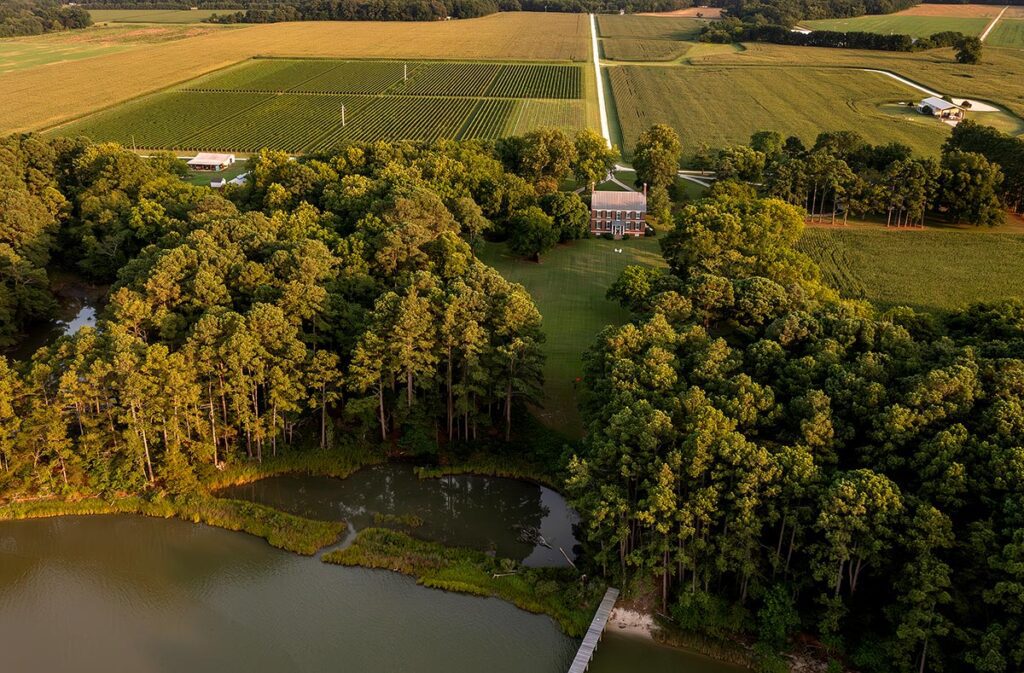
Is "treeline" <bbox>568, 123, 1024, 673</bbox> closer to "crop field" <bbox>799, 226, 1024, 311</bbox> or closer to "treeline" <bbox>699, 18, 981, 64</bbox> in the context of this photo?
"crop field" <bbox>799, 226, 1024, 311</bbox>

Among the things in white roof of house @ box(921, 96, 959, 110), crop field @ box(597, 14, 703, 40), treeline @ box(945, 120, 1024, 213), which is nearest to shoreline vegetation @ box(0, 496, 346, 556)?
treeline @ box(945, 120, 1024, 213)

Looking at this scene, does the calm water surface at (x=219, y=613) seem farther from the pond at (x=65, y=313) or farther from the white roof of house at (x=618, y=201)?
the white roof of house at (x=618, y=201)

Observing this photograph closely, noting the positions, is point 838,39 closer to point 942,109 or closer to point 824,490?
point 942,109

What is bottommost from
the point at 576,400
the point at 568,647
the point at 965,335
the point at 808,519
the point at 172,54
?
the point at 568,647

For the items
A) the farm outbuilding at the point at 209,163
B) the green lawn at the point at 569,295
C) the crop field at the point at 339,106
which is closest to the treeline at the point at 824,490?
the green lawn at the point at 569,295

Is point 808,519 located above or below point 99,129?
below

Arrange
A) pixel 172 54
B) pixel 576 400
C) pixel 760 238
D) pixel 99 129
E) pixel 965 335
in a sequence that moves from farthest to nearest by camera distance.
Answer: pixel 172 54 → pixel 99 129 → pixel 760 238 → pixel 576 400 → pixel 965 335

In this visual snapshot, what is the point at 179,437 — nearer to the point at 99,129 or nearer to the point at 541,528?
the point at 541,528

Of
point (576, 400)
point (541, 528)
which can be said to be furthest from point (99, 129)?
point (541, 528)

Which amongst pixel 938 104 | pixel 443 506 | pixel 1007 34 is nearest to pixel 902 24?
pixel 1007 34
